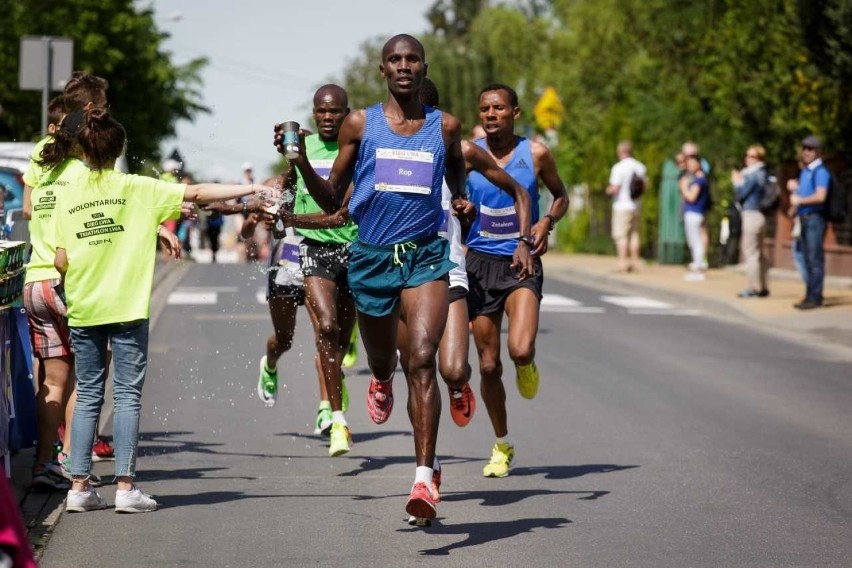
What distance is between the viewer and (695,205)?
25.6 meters

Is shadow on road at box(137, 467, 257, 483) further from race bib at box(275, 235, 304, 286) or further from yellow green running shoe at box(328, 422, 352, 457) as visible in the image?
race bib at box(275, 235, 304, 286)

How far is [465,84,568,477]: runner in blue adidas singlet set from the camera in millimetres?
9102

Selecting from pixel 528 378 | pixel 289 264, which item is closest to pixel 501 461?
pixel 528 378

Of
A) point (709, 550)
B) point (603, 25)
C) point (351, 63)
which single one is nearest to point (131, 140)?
point (709, 550)

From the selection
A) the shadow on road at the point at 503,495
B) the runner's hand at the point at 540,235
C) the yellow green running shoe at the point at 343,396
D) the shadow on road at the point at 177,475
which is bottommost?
the shadow on road at the point at 177,475

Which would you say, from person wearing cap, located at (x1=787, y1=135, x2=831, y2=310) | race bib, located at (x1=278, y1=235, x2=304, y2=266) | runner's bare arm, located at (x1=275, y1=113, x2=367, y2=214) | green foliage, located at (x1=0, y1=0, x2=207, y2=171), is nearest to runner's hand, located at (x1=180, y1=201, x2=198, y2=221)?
runner's bare arm, located at (x1=275, y1=113, x2=367, y2=214)

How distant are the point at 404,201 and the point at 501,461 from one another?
2169 millimetres

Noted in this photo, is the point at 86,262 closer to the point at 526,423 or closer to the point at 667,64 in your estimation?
the point at 526,423

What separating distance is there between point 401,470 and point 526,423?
218 centimetres

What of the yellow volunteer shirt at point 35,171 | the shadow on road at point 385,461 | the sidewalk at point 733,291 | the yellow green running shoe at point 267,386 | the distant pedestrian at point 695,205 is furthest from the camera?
the distant pedestrian at point 695,205

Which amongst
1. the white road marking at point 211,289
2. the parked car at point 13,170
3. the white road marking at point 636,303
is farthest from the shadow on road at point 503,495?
the white road marking at point 211,289

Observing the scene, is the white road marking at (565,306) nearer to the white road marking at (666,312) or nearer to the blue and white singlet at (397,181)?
the white road marking at (666,312)

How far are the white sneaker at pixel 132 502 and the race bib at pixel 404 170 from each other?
1.80 meters

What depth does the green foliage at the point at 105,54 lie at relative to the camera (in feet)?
151
